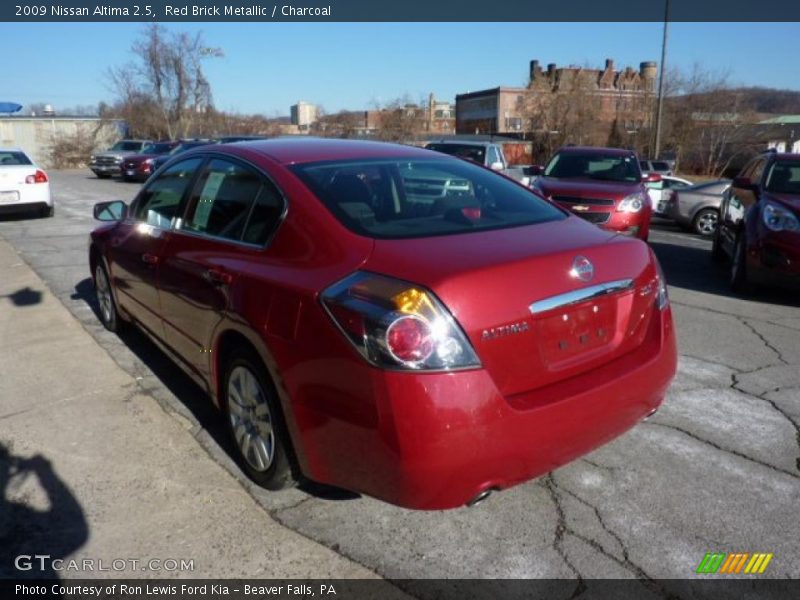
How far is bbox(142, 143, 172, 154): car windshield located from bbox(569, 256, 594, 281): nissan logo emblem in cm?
2676

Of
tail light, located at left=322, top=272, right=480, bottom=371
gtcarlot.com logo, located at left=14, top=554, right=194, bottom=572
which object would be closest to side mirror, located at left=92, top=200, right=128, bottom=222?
gtcarlot.com logo, located at left=14, top=554, right=194, bottom=572

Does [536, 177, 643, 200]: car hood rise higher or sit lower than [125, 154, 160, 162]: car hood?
higher

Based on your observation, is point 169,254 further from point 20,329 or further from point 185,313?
point 20,329

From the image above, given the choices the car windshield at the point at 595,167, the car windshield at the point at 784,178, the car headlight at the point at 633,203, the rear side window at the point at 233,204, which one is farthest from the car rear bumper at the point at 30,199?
the car windshield at the point at 784,178

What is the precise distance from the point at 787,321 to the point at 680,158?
3442cm

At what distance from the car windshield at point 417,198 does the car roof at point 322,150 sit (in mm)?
98

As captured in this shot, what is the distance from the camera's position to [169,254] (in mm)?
3824

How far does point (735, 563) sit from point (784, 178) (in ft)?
19.6

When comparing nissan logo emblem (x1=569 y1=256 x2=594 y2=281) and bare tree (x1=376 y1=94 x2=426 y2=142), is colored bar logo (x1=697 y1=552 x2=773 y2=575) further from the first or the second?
bare tree (x1=376 y1=94 x2=426 y2=142)

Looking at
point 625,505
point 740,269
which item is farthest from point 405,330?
point 740,269

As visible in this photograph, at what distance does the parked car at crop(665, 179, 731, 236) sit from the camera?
13625 mm

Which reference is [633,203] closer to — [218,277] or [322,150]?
[322,150]

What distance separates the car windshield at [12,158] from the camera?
1411cm

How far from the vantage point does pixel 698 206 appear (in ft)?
45.0
